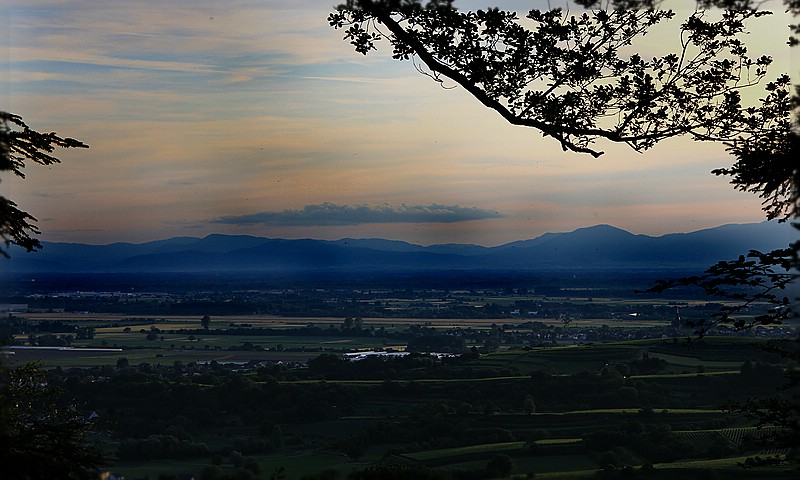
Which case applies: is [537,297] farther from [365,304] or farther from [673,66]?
[673,66]

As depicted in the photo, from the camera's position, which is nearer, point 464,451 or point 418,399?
point 464,451

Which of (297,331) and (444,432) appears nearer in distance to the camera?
(444,432)

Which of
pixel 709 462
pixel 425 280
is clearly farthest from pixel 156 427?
pixel 425 280

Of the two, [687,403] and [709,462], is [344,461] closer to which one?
[709,462]

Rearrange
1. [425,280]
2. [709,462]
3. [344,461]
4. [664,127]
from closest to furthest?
[664,127], [709,462], [344,461], [425,280]

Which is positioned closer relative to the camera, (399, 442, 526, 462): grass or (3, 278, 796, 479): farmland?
(3, 278, 796, 479): farmland

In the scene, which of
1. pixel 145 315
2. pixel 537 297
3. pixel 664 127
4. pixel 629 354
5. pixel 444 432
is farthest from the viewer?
pixel 537 297

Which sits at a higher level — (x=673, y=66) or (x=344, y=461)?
(x=673, y=66)

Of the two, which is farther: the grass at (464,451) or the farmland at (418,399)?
the grass at (464,451)

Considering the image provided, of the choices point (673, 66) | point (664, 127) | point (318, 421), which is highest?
point (673, 66)

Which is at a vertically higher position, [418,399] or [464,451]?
[464,451]
